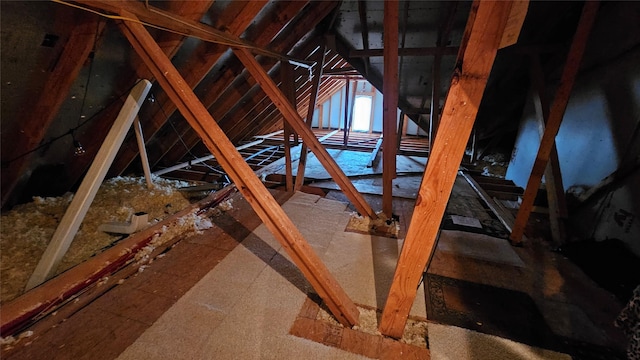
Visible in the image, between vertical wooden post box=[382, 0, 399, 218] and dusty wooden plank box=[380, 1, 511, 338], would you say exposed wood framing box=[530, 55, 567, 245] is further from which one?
dusty wooden plank box=[380, 1, 511, 338]

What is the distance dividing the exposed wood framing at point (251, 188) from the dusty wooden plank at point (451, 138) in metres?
0.31

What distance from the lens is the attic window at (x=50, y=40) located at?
139 centimetres

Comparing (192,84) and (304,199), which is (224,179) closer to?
(304,199)

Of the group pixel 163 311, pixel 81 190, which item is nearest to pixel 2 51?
pixel 81 190

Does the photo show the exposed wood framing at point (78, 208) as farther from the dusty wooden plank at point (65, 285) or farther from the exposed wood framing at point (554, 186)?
the exposed wood framing at point (554, 186)

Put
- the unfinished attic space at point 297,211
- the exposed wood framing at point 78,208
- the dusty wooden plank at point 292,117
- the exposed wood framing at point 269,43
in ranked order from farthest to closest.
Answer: the exposed wood framing at point 269,43
the dusty wooden plank at point 292,117
the exposed wood framing at point 78,208
the unfinished attic space at point 297,211

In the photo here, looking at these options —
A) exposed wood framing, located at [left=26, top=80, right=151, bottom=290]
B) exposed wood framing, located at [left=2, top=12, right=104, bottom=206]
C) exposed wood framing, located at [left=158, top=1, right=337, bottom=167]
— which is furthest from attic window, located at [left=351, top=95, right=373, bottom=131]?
exposed wood framing, located at [left=2, top=12, right=104, bottom=206]

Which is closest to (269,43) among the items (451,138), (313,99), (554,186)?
(313,99)

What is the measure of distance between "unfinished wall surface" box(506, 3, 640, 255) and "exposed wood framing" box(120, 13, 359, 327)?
2.33 m

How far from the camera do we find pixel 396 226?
2.39m

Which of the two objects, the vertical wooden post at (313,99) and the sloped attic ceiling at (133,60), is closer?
the sloped attic ceiling at (133,60)

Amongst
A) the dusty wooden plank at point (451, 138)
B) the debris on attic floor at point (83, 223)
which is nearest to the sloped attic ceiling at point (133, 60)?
the debris on attic floor at point (83, 223)

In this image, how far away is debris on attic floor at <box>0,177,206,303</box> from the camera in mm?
1729

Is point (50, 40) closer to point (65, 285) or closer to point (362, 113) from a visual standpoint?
point (65, 285)
